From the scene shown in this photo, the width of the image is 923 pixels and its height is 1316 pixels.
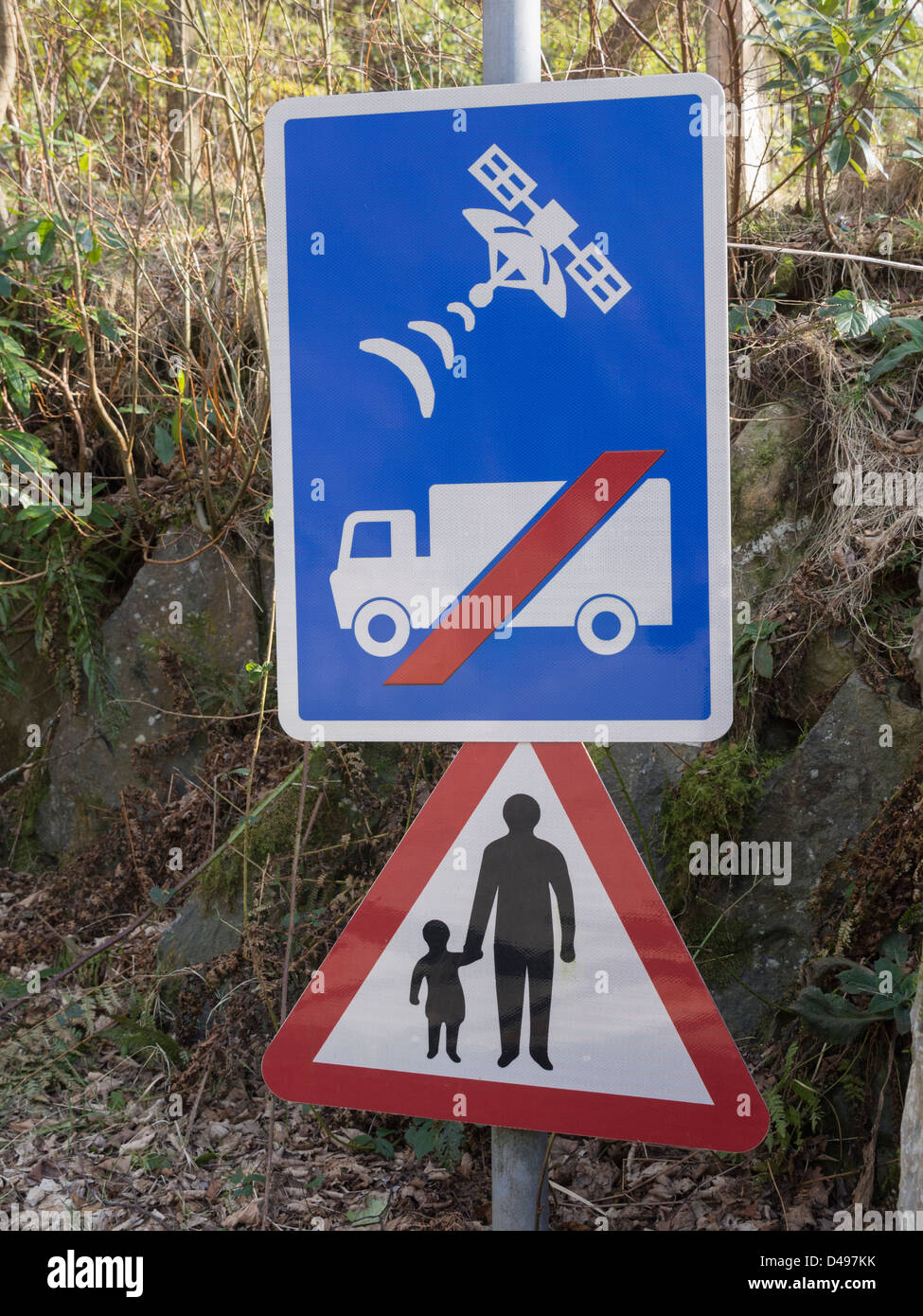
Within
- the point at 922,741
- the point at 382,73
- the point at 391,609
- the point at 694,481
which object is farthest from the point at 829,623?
the point at 382,73

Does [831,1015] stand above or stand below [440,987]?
below

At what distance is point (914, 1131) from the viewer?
168cm

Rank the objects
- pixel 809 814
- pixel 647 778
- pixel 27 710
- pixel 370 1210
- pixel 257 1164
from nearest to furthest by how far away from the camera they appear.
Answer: pixel 370 1210 → pixel 257 1164 → pixel 809 814 → pixel 647 778 → pixel 27 710

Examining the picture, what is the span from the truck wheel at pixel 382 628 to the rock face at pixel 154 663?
2.83m

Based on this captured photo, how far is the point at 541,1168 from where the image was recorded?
64.2 inches

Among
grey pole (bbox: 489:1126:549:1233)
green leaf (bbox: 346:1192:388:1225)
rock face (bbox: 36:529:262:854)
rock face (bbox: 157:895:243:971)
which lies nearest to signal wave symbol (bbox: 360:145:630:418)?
grey pole (bbox: 489:1126:549:1233)

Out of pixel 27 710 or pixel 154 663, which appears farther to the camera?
pixel 27 710

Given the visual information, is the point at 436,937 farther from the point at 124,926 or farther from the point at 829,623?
the point at 124,926

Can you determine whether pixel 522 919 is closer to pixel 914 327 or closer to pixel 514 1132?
pixel 514 1132

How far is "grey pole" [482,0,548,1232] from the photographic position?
1567mm

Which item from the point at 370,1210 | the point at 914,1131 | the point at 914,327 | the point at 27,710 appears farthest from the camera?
the point at 27,710

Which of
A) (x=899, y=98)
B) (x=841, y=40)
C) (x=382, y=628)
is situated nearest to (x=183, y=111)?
(x=841, y=40)

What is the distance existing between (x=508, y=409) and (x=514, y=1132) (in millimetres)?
1177

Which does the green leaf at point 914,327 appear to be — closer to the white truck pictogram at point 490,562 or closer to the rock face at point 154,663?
the white truck pictogram at point 490,562
